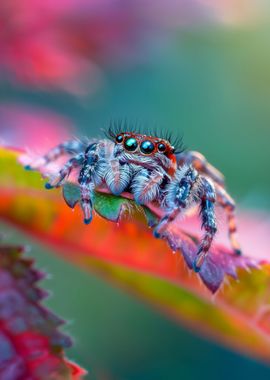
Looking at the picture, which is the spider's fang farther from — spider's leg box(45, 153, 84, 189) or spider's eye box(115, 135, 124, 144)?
spider's eye box(115, 135, 124, 144)

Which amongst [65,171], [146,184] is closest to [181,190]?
[146,184]

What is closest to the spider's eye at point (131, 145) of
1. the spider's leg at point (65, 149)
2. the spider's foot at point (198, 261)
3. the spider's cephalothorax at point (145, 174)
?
the spider's cephalothorax at point (145, 174)

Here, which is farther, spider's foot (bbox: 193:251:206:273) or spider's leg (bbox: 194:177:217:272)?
spider's leg (bbox: 194:177:217:272)

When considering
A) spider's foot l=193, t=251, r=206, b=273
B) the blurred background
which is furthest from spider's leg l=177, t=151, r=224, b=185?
spider's foot l=193, t=251, r=206, b=273

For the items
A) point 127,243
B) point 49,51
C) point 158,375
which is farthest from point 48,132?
point 158,375

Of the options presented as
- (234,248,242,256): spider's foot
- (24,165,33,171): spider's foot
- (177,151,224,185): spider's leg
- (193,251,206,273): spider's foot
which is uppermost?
(177,151,224,185): spider's leg

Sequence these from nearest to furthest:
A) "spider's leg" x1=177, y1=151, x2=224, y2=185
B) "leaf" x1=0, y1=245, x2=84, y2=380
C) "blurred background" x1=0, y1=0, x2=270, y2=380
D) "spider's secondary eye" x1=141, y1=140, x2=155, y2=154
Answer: "leaf" x1=0, y1=245, x2=84, y2=380 → "spider's secondary eye" x1=141, y1=140, x2=155, y2=154 → "spider's leg" x1=177, y1=151, x2=224, y2=185 → "blurred background" x1=0, y1=0, x2=270, y2=380

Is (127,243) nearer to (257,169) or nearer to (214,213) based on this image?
(214,213)
